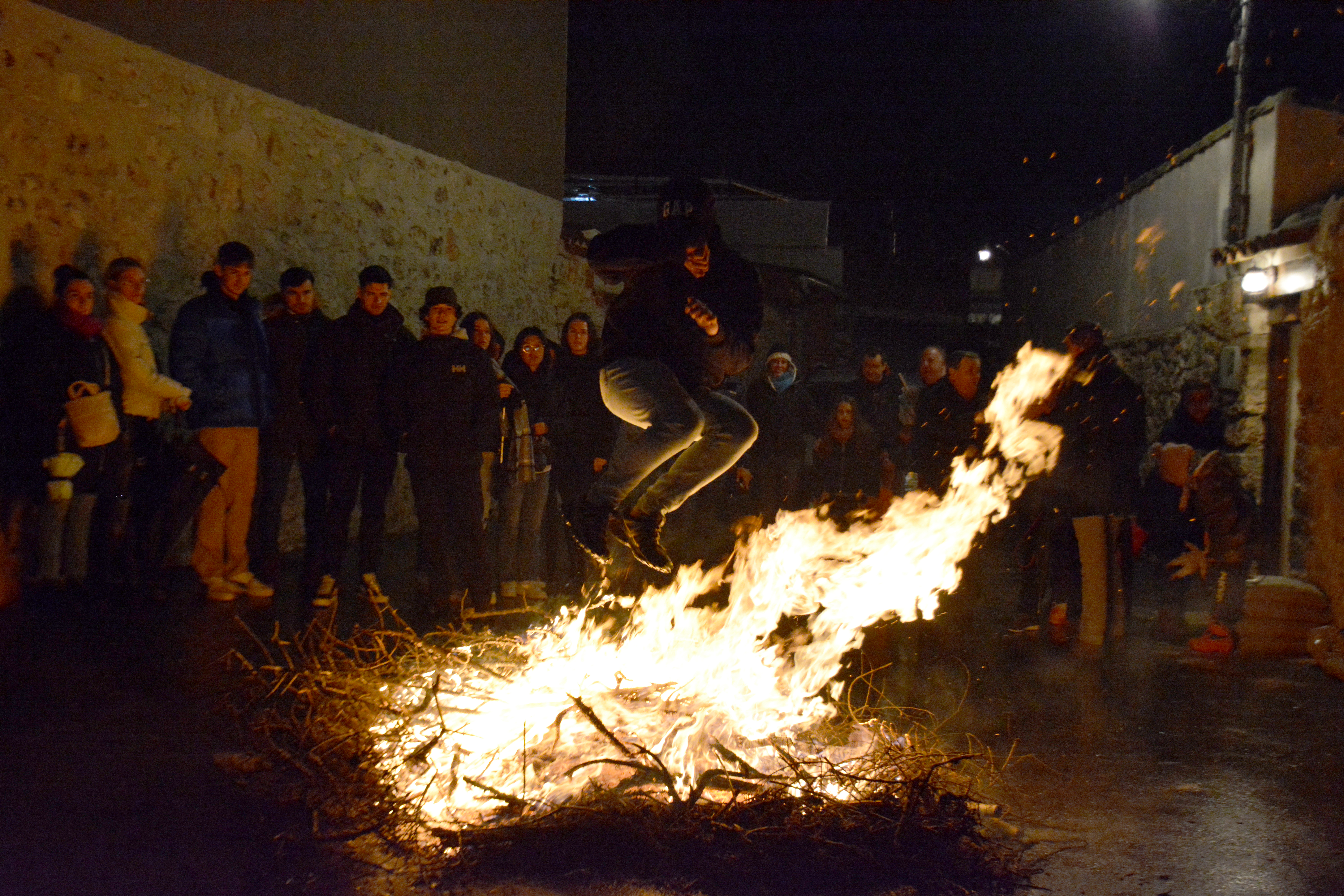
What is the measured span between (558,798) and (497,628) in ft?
10.6

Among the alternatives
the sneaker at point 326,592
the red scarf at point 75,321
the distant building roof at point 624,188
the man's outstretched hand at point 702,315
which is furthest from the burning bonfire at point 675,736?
the distant building roof at point 624,188

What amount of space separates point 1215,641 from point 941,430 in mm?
2153

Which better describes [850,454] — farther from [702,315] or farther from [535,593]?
[702,315]

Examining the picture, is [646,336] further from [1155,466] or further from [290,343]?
[1155,466]

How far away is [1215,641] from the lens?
6637 mm

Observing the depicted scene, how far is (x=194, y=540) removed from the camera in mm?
7891

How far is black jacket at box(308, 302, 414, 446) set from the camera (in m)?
7.11

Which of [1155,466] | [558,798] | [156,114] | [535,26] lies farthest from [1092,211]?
[558,798]

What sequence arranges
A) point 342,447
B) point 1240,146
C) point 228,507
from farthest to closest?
point 1240,146 → point 228,507 → point 342,447

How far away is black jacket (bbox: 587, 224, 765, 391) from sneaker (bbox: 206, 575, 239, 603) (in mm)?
3876

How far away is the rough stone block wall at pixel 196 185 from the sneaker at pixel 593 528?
15.3 feet

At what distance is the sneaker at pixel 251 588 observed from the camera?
7316mm

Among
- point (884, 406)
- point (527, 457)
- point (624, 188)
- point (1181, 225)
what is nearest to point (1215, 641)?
point (884, 406)

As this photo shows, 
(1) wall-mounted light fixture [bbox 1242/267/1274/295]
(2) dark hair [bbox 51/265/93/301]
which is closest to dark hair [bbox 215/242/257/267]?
(2) dark hair [bbox 51/265/93/301]
